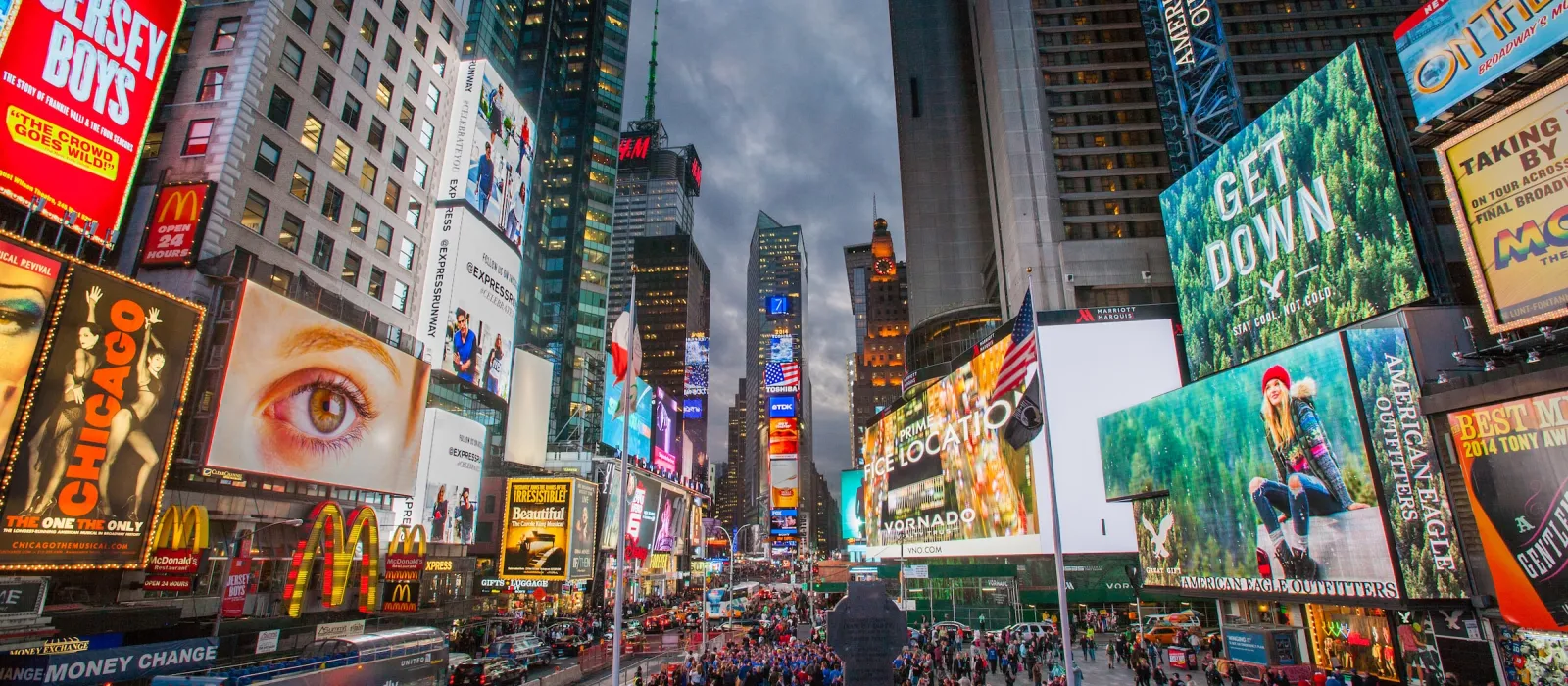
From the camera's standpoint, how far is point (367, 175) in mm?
39281

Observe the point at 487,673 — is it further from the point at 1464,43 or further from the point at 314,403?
the point at 1464,43

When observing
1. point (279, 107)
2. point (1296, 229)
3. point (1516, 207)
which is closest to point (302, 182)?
point (279, 107)

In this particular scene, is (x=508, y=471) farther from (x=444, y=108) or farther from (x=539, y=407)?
(x=444, y=108)

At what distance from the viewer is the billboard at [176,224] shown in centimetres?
2778

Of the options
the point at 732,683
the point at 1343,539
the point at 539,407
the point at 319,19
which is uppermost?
the point at 319,19

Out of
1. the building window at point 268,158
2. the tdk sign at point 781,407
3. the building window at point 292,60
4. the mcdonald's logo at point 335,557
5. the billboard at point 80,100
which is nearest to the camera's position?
the billboard at point 80,100

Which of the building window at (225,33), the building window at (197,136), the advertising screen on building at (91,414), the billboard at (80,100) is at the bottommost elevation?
the advertising screen on building at (91,414)

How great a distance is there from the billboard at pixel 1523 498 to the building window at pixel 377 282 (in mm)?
46746

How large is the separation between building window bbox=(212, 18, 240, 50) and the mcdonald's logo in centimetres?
2026

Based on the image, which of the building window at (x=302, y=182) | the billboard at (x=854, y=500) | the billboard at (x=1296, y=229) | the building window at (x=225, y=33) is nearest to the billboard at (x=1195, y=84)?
the billboard at (x=1296, y=229)

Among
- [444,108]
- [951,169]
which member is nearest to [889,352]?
[951,169]

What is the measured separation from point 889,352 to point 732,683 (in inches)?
6981

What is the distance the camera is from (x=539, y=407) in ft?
211

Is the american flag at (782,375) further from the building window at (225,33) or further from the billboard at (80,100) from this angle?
the billboard at (80,100)
